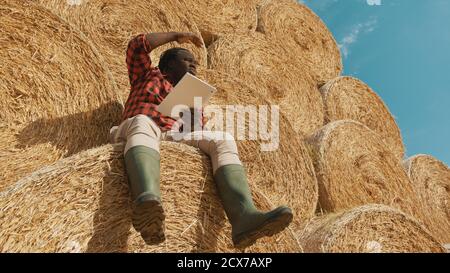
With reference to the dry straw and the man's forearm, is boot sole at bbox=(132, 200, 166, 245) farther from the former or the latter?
the dry straw

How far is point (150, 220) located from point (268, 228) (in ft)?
1.21

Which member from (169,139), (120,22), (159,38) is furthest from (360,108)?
(169,139)

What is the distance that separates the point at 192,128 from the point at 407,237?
54.3 inches

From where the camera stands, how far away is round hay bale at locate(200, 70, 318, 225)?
113 inches

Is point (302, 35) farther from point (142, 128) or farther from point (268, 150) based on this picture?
point (142, 128)

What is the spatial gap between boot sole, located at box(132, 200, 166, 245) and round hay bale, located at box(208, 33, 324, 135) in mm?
2009

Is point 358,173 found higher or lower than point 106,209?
higher

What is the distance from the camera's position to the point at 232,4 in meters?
3.94

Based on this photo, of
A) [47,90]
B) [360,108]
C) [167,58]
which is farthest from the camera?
[360,108]

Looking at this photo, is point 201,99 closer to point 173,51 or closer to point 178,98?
point 178,98

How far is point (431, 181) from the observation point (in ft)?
14.0

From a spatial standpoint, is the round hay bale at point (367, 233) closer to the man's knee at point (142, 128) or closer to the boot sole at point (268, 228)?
the boot sole at point (268, 228)

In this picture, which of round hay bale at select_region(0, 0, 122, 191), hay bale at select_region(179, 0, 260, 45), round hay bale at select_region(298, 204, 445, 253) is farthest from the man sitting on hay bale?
hay bale at select_region(179, 0, 260, 45)

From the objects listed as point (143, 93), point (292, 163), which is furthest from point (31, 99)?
point (292, 163)
